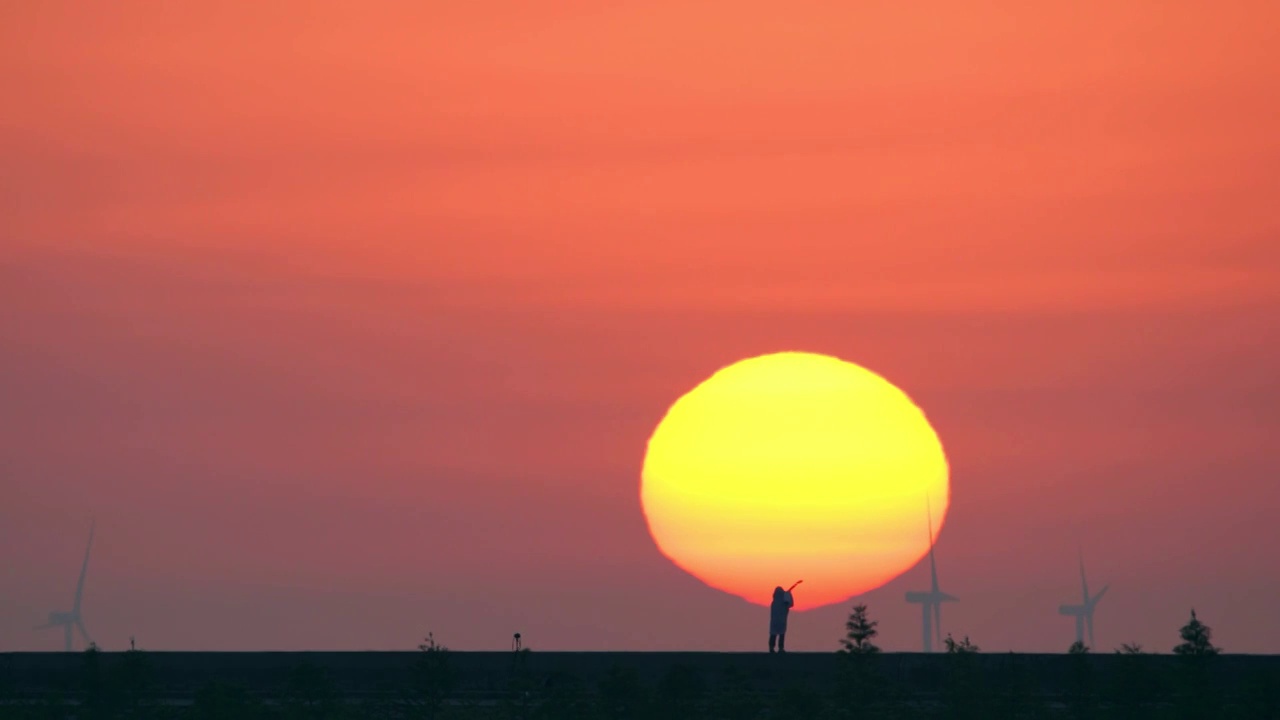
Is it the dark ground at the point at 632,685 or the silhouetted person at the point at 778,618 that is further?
the silhouetted person at the point at 778,618

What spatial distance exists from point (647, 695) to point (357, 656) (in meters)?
9.90

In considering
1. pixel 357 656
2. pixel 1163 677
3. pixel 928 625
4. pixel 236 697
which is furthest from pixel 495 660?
pixel 928 625

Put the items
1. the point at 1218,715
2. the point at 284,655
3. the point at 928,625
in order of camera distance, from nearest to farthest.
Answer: the point at 1218,715 < the point at 284,655 < the point at 928,625

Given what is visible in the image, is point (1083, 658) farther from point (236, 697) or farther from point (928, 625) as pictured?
point (928, 625)

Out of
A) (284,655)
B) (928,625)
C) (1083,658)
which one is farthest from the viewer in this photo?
(928,625)

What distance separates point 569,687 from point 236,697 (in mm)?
8046

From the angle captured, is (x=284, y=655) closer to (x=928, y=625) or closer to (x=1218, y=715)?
(x=1218, y=715)

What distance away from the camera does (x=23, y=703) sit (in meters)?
52.8

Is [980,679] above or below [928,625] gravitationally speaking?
below

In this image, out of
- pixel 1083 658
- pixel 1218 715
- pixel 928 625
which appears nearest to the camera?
pixel 1218 715

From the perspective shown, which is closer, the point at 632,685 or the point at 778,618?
the point at 632,685

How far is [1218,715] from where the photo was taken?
158 feet

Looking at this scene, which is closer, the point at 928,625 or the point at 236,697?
the point at 236,697

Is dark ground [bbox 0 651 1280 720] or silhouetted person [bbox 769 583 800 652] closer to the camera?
dark ground [bbox 0 651 1280 720]
